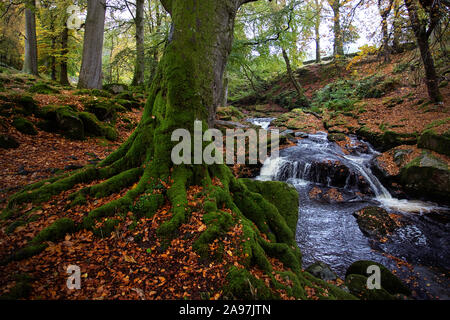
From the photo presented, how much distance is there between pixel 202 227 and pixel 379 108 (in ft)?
49.3

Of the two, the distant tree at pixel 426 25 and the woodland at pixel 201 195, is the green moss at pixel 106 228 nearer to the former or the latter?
the woodland at pixel 201 195

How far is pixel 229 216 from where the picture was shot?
336 cm

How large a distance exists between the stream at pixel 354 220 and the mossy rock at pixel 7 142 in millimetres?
7909

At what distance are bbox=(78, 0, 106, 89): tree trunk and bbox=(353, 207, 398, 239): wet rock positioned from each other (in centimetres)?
1234

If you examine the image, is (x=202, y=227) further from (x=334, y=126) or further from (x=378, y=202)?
(x=334, y=126)

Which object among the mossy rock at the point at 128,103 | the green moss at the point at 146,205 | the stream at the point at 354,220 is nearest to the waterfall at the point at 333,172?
the stream at the point at 354,220

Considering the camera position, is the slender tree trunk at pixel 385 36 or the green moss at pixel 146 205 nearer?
the green moss at pixel 146 205

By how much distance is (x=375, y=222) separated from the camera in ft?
20.7

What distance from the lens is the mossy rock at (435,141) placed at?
24.7ft

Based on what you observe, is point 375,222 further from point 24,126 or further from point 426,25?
point 24,126

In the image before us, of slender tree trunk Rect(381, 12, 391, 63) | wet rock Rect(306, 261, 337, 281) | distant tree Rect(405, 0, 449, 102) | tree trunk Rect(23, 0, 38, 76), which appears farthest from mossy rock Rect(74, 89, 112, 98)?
distant tree Rect(405, 0, 449, 102)

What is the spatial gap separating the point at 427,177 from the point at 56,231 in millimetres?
10468

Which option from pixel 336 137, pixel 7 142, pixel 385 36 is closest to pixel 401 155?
pixel 336 137
